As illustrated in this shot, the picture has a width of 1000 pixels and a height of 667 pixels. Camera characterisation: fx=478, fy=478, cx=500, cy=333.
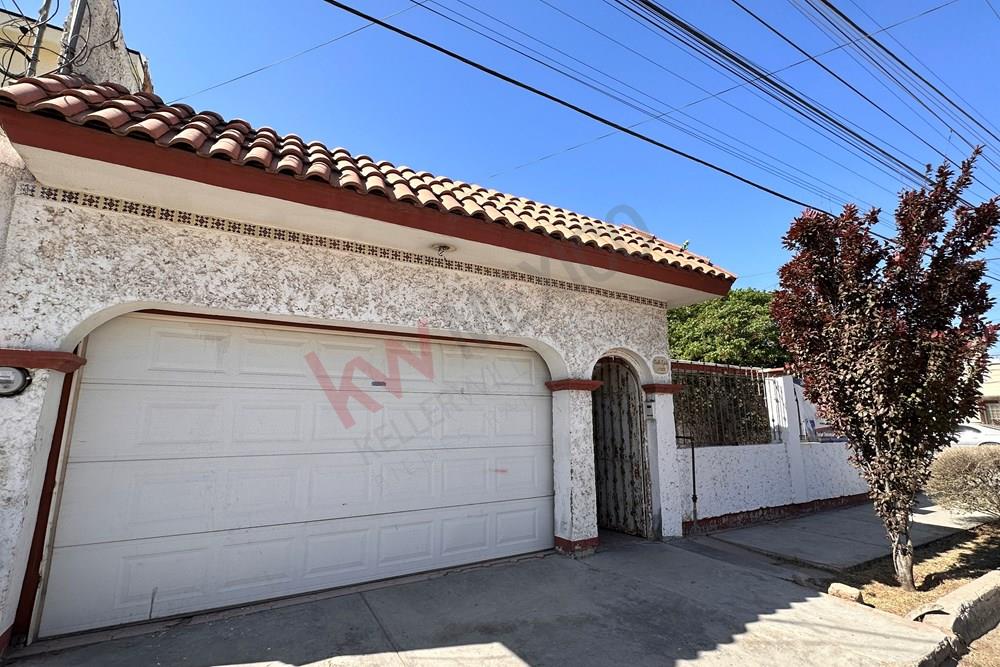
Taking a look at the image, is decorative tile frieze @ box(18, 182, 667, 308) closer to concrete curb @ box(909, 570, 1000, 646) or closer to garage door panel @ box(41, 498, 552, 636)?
garage door panel @ box(41, 498, 552, 636)

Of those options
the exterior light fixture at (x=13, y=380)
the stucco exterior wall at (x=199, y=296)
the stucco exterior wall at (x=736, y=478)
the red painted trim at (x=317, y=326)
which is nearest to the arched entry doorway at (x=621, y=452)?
the stucco exterior wall at (x=736, y=478)

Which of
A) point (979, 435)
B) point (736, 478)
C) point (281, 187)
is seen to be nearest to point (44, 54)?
point (281, 187)

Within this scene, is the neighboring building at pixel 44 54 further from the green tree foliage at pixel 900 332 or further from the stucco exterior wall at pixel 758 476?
the stucco exterior wall at pixel 758 476

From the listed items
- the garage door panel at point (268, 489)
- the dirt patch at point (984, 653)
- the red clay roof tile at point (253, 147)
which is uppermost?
the red clay roof tile at point (253, 147)

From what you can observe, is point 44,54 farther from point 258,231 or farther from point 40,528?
point 40,528

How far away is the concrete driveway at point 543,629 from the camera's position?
3.06m

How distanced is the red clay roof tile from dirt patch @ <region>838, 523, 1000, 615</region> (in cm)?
354

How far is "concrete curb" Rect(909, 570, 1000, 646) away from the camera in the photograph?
11.8ft

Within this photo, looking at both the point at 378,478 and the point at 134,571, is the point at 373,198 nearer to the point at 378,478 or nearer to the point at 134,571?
the point at 378,478

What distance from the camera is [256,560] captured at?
12.5 feet

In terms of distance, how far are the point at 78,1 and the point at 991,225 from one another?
330 inches

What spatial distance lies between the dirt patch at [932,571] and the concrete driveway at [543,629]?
0.61 m

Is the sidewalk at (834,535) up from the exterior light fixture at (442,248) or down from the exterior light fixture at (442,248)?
down

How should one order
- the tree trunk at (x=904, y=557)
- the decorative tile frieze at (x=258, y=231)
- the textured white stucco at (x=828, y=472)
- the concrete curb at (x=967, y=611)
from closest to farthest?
the decorative tile frieze at (x=258, y=231), the concrete curb at (x=967, y=611), the tree trunk at (x=904, y=557), the textured white stucco at (x=828, y=472)
